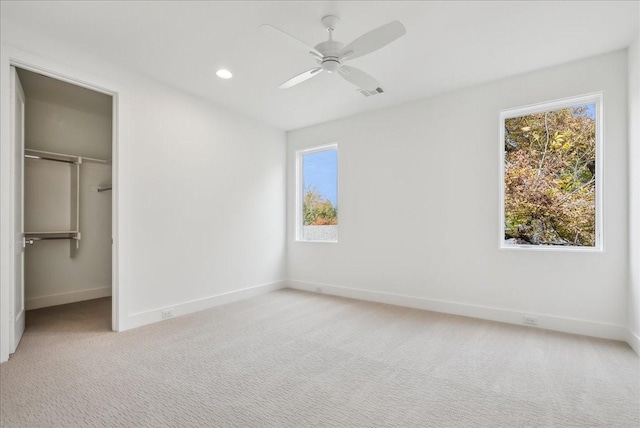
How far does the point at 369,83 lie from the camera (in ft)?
9.46

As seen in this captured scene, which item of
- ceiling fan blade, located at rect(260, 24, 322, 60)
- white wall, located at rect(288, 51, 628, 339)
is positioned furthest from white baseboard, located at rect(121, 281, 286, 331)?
ceiling fan blade, located at rect(260, 24, 322, 60)

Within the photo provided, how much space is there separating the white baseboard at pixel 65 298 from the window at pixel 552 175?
19.1 ft

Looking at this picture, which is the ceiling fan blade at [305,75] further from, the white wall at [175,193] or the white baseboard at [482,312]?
the white baseboard at [482,312]

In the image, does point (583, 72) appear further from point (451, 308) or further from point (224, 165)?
point (224, 165)

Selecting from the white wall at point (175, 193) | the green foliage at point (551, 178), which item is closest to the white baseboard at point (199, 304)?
the white wall at point (175, 193)

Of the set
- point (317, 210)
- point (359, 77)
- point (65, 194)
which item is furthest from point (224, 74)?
point (65, 194)

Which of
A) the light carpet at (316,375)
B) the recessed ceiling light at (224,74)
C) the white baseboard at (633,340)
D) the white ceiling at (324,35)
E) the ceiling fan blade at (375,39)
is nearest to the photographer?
the light carpet at (316,375)

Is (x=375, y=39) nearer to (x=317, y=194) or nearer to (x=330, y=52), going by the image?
(x=330, y=52)

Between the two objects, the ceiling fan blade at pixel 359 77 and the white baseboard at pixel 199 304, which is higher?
the ceiling fan blade at pixel 359 77

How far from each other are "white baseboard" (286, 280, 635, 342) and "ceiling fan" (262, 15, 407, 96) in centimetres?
276

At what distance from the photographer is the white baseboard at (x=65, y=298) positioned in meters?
4.25

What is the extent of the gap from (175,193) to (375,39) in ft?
9.69

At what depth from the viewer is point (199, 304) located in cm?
415

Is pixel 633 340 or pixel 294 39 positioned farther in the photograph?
pixel 633 340
